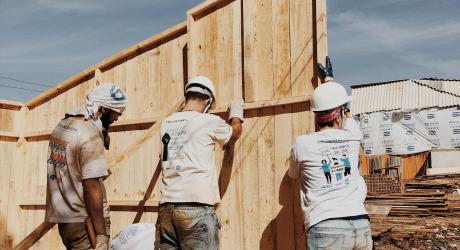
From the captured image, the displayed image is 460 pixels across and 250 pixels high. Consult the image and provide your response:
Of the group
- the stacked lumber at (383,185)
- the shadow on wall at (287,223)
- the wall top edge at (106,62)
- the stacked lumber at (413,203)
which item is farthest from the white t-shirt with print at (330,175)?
the stacked lumber at (383,185)

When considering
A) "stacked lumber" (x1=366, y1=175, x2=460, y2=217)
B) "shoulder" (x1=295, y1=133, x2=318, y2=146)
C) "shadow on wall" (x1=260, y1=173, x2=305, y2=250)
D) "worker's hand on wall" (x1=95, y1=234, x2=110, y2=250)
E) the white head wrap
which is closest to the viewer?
"shoulder" (x1=295, y1=133, x2=318, y2=146)

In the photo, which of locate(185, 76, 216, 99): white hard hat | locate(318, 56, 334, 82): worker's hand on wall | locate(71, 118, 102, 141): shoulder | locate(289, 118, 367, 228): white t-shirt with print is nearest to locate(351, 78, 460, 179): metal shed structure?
locate(318, 56, 334, 82): worker's hand on wall

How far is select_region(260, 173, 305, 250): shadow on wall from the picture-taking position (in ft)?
15.7

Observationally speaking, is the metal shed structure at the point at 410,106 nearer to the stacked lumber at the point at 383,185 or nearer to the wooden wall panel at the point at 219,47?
the stacked lumber at the point at 383,185

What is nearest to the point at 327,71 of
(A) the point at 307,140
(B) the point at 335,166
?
(A) the point at 307,140

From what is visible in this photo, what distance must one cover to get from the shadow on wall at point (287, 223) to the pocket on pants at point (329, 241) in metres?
1.44

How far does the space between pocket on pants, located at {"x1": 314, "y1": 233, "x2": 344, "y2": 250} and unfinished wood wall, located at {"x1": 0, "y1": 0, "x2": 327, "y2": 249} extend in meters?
1.45

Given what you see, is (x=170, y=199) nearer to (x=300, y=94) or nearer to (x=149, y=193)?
(x=300, y=94)

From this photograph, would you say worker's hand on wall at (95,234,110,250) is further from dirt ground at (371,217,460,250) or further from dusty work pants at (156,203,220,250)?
dirt ground at (371,217,460,250)

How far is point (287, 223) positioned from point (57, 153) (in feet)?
7.86

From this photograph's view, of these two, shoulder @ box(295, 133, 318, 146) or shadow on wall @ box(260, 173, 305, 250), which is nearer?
shoulder @ box(295, 133, 318, 146)

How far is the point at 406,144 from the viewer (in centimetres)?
2745

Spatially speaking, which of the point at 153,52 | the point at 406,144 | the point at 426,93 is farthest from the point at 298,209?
the point at 426,93

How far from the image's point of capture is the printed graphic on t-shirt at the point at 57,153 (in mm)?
3707
